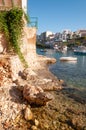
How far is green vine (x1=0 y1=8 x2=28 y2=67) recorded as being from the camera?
25520 mm

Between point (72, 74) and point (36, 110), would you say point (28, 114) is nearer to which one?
point (36, 110)

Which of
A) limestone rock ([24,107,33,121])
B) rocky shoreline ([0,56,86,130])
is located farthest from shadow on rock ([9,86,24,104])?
limestone rock ([24,107,33,121])

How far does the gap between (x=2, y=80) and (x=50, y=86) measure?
178 inches

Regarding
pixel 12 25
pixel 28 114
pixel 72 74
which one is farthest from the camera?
pixel 72 74

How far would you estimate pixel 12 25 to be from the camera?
2567cm

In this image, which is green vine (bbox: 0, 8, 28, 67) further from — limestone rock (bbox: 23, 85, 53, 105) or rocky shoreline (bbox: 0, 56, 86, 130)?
limestone rock (bbox: 23, 85, 53, 105)

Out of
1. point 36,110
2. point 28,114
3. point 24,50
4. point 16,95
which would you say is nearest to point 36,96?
point 36,110

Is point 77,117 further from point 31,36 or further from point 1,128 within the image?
point 31,36

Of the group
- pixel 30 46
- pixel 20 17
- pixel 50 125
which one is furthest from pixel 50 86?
pixel 30 46

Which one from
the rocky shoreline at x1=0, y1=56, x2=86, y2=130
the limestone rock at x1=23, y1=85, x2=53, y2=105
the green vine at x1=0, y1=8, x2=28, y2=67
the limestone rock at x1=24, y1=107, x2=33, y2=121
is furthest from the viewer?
the green vine at x1=0, y1=8, x2=28, y2=67

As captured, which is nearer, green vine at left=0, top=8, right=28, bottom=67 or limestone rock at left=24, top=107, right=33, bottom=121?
limestone rock at left=24, top=107, right=33, bottom=121

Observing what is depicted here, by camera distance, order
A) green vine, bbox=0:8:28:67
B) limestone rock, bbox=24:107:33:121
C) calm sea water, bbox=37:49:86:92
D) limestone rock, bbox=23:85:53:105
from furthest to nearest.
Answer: green vine, bbox=0:8:28:67, calm sea water, bbox=37:49:86:92, limestone rock, bbox=23:85:53:105, limestone rock, bbox=24:107:33:121

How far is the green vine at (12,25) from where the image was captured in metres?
25.5

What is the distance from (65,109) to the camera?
1465 centimetres
